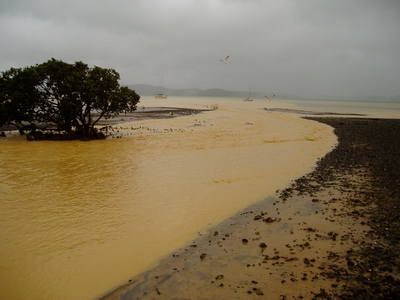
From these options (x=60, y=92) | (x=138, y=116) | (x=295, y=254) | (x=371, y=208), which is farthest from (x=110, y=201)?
(x=138, y=116)

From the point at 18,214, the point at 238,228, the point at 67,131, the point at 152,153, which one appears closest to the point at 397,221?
the point at 238,228

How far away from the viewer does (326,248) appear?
7.37 meters

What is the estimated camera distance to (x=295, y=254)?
7.17 metres

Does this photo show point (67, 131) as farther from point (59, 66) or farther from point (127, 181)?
point (127, 181)

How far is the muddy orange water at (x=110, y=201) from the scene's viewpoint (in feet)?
22.4

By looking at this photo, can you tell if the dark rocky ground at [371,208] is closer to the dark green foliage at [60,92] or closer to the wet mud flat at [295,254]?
the wet mud flat at [295,254]

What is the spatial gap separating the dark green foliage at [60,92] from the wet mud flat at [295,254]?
20.2 m

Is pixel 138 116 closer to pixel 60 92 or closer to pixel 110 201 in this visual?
pixel 60 92

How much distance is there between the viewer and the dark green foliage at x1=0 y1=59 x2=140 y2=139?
2475 cm

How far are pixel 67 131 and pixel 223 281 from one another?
82.6 ft

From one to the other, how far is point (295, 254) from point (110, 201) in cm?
760

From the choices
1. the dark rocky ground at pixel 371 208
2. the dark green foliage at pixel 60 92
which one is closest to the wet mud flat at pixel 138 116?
the dark green foliage at pixel 60 92

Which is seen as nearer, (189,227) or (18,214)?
(189,227)

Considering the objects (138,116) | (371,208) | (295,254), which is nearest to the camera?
(295,254)
